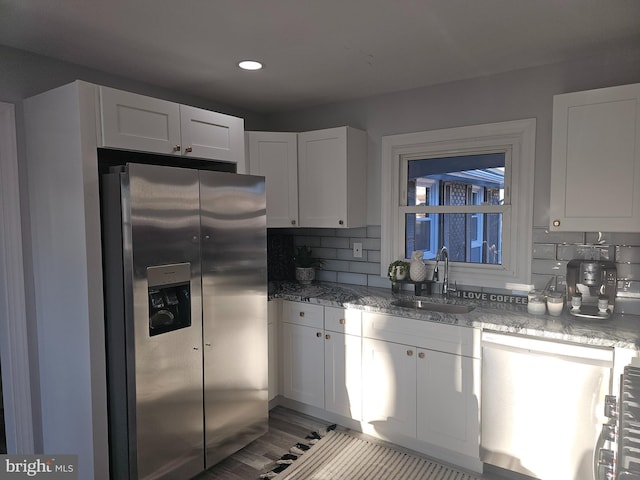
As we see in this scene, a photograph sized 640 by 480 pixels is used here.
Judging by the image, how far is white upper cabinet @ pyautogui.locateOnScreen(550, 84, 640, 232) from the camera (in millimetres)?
2211

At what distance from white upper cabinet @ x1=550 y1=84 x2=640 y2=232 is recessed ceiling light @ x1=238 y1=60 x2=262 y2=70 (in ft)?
5.53

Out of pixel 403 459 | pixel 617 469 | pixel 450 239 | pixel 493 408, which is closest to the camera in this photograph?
pixel 617 469

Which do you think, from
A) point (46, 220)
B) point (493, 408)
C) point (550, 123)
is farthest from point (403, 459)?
point (46, 220)

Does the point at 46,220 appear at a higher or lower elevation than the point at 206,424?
higher

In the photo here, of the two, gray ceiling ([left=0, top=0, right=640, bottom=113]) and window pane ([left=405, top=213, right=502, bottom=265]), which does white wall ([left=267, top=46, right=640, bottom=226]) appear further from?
window pane ([left=405, top=213, right=502, bottom=265])

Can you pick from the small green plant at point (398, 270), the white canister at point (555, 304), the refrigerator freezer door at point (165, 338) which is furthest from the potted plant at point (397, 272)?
the refrigerator freezer door at point (165, 338)

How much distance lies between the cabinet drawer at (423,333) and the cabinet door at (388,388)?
2.2 inches

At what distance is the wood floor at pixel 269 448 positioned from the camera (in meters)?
2.58

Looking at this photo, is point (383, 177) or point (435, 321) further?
point (383, 177)

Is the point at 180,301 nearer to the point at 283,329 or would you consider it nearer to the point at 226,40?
the point at 283,329

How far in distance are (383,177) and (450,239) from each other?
68 cm

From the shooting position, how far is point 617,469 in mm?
1008

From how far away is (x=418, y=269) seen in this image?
3131mm

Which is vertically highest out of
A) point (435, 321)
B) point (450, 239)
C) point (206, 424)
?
point (450, 239)
